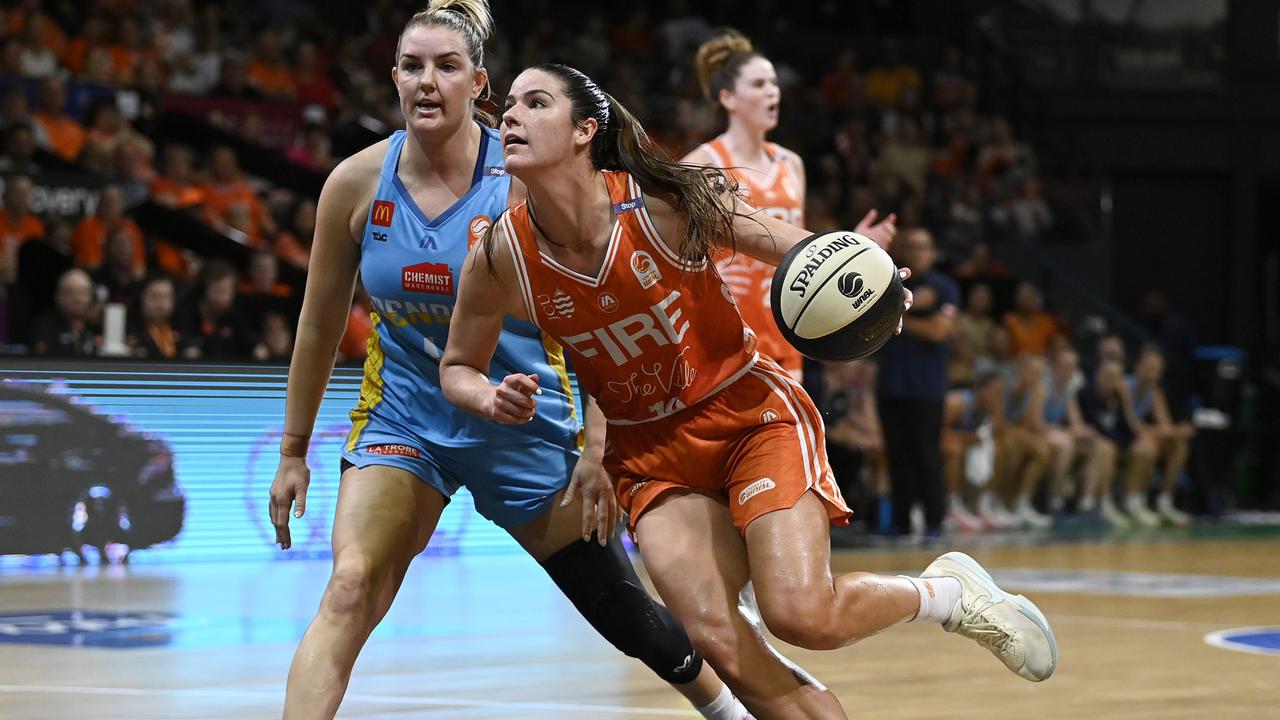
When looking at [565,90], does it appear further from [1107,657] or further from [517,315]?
[1107,657]

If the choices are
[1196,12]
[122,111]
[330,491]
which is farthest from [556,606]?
[1196,12]

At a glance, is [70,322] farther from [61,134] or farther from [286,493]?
[286,493]

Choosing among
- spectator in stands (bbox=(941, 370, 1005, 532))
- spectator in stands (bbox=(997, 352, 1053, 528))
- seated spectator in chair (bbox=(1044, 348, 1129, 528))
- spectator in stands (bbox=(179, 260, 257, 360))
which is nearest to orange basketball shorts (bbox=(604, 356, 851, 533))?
spectator in stands (bbox=(179, 260, 257, 360))

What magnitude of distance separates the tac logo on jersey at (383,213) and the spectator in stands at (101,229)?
6.17 m

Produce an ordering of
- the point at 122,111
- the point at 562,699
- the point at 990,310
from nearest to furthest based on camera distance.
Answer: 1. the point at 562,699
2. the point at 122,111
3. the point at 990,310

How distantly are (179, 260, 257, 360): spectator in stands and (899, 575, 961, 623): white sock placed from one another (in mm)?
5797

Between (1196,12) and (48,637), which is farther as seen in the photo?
(1196,12)

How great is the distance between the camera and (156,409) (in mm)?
8227

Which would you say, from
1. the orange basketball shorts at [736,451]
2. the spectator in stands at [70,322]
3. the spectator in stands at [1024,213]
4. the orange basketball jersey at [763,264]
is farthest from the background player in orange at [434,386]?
the spectator in stands at [1024,213]

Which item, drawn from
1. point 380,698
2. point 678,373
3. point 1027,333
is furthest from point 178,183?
point 678,373

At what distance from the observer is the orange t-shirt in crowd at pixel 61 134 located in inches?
451

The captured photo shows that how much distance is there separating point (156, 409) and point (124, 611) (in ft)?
4.60

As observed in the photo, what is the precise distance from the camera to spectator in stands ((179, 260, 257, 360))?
920 cm

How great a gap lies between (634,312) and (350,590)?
0.86 meters
